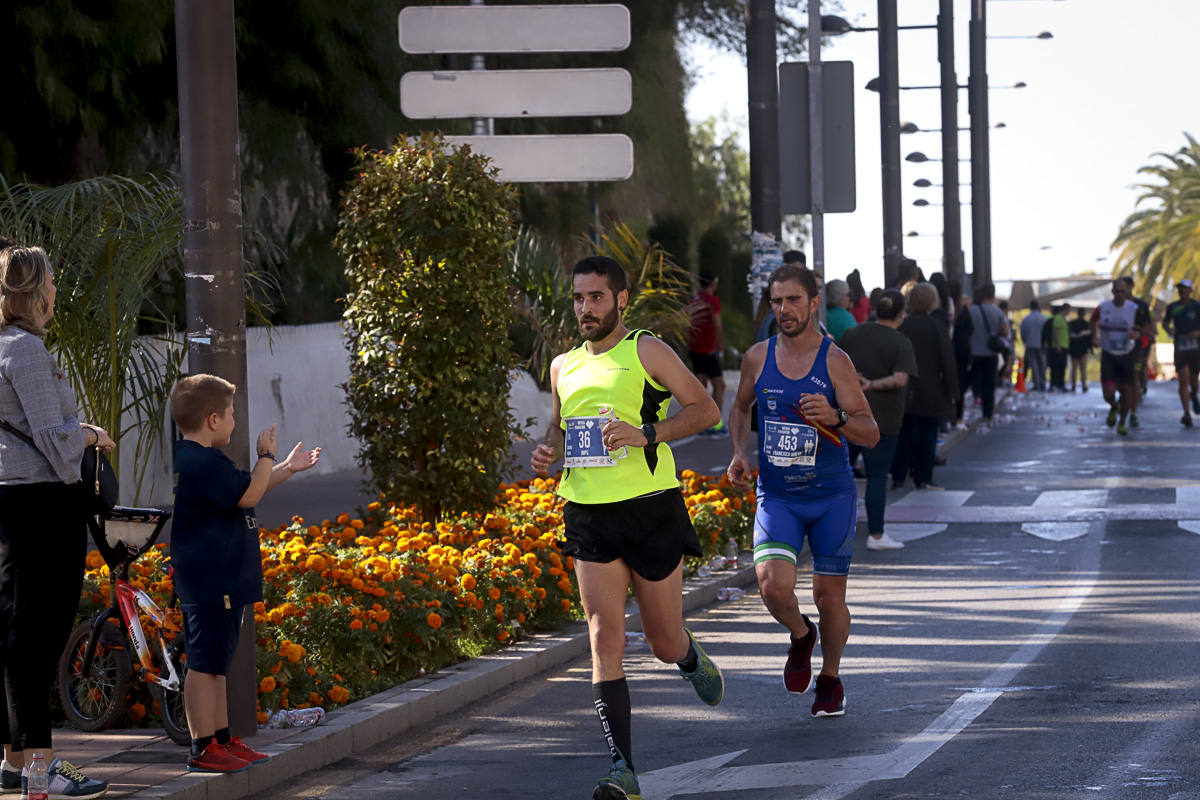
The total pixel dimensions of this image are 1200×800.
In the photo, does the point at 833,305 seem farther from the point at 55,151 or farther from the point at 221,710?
the point at 221,710

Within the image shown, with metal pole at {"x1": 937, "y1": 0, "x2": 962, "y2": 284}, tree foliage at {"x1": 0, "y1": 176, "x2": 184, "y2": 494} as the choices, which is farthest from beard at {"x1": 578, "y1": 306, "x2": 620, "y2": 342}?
metal pole at {"x1": 937, "y1": 0, "x2": 962, "y2": 284}

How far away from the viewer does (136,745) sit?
6762 mm

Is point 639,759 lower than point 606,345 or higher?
lower

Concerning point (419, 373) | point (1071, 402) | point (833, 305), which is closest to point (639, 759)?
point (419, 373)

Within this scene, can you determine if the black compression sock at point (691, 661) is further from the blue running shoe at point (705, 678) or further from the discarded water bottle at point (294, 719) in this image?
the discarded water bottle at point (294, 719)

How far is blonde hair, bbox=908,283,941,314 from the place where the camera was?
16.3 meters

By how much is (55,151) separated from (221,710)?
9957mm

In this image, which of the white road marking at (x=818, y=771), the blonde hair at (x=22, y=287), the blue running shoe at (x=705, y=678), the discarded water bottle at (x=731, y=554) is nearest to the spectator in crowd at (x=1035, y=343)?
the discarded water bottle at (x=731, y=554)

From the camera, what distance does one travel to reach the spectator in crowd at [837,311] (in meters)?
15.5

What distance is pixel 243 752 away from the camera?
20.8ft

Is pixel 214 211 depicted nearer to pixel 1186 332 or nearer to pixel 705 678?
pixel 705 678

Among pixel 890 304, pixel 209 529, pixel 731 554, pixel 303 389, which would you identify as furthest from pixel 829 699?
pixel 303 389

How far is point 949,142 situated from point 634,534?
26.2 m

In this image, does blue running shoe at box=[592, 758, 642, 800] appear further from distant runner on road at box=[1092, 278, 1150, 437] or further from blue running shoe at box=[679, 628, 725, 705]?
distant runner on road at box=[1092, 278, 1150, 437]
